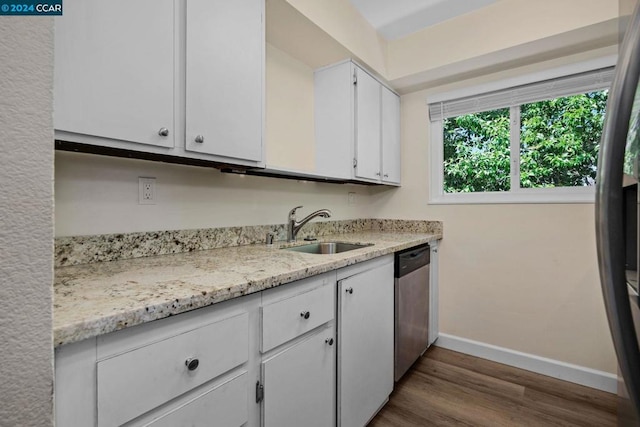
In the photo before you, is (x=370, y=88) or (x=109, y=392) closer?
(x=109, y=392)

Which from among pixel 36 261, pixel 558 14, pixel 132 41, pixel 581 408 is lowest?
pixel 581 408

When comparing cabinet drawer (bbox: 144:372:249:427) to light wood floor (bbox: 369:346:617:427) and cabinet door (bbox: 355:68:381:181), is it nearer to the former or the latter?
light wood floor (bbox: 369:346:617:427)

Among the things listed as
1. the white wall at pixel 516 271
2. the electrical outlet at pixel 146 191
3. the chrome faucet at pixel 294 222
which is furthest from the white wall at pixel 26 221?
the white wall at pixel 516 271

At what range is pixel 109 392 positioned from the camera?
0.63 metres

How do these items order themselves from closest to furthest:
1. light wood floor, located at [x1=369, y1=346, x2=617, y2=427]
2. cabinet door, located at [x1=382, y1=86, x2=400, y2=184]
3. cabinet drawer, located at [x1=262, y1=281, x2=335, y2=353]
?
cabinet drawer, located at [x1=262, y1=281, x2=335, y2=353] < light wood floor, located at [x1=369, y1=346, x2=617, y2=427] < cabinet door, located at [x1=382, y1=86, x2=400, y2=184]

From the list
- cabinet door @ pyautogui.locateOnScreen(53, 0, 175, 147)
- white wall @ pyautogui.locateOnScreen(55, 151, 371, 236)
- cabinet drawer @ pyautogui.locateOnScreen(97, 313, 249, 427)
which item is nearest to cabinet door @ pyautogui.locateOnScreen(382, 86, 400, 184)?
white wall @ pyautogui.locateOnScreen(55, 151, 371, 236)

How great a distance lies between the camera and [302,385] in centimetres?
112

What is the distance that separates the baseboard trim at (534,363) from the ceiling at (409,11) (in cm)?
239

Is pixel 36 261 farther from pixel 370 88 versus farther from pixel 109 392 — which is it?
pixel 370 88

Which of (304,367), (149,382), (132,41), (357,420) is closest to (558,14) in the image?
(132,41)

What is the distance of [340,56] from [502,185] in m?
1.55

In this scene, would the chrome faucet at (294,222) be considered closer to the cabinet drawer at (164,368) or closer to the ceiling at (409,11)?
the cabinet drawer at (164,368)

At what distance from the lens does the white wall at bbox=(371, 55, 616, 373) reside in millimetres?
1997

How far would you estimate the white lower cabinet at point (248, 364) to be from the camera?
625 millimetres
